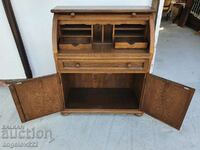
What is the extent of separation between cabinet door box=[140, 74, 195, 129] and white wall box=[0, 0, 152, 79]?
0.77 meters

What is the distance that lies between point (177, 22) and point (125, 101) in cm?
385

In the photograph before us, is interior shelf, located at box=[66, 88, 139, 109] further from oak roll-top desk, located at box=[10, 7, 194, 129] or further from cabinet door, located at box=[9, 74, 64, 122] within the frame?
cabinet door, located at box=[9, 74, 64, 122]

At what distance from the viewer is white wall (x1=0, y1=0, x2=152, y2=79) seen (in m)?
1.67

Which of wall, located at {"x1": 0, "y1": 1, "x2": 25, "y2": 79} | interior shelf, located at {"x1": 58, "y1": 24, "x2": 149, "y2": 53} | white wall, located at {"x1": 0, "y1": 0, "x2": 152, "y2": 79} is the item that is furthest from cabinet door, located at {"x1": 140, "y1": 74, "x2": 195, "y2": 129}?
wall, located at {"x1": 0, "y1": 1, "x2": 25, "y2": 79}

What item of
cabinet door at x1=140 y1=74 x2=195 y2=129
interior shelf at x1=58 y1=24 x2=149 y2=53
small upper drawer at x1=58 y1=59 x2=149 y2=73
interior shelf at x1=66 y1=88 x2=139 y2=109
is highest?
interior shelf at x1=58 y1=24 x2=149 y2=53

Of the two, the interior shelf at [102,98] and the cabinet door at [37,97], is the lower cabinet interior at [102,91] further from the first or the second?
the cabinet door at [37,97]

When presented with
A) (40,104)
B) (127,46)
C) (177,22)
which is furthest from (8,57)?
(177,22)

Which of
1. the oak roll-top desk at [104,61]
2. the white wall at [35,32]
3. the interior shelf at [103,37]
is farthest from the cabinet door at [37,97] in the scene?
the white wall at [35,32]

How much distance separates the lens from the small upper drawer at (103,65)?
138 centimetres

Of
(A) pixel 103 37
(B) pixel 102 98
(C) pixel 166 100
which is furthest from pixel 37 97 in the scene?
(C) pixel 166 100

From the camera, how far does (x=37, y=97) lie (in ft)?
4.99

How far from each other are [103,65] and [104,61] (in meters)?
0.04

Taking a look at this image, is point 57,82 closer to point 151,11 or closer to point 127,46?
point 127,46

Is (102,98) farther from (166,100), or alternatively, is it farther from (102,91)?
(166,100)
